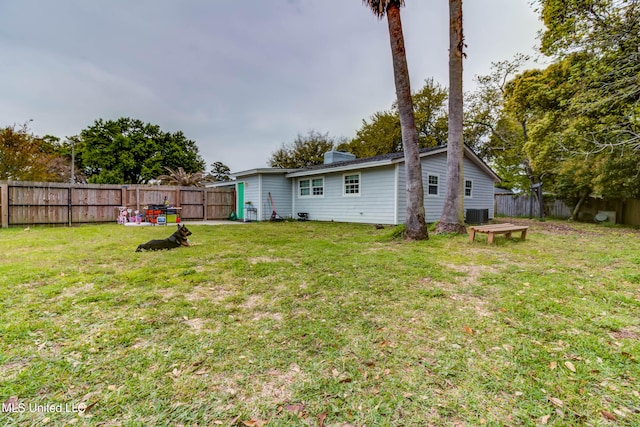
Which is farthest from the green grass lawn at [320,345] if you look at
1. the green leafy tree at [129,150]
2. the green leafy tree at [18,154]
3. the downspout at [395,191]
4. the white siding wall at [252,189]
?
the green leafy tree at [129,150]

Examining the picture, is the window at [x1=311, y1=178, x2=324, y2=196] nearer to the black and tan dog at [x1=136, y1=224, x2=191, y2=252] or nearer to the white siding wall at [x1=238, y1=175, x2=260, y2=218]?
the white siding wall at [x1=238, y1=175, x2=260, y2=218]

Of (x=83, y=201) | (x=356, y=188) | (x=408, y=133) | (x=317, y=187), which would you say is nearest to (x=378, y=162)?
(x=356, y=188)

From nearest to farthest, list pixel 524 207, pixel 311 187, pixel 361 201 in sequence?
1. pixel 361 201
2. pixel 311 187
3. pixel 524 207

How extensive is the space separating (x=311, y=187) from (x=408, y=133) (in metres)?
7.72

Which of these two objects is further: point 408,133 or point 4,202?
point 4,202

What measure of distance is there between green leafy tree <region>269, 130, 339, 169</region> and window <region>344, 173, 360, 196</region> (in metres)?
16.7

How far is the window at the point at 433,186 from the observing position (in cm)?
1188

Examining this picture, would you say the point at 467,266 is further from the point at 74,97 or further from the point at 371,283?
the point at 74,97

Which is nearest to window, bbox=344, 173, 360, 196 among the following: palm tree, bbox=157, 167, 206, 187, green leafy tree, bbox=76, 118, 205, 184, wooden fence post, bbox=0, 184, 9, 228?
wooden fence post, bbox=0, 184, 9, 228

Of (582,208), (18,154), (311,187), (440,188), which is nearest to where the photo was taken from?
(440,188)

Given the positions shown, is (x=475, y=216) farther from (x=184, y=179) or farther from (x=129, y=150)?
(x=129, y=150)

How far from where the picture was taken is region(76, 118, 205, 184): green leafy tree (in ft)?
90.8

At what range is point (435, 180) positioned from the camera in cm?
1212

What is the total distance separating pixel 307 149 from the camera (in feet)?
95.1
